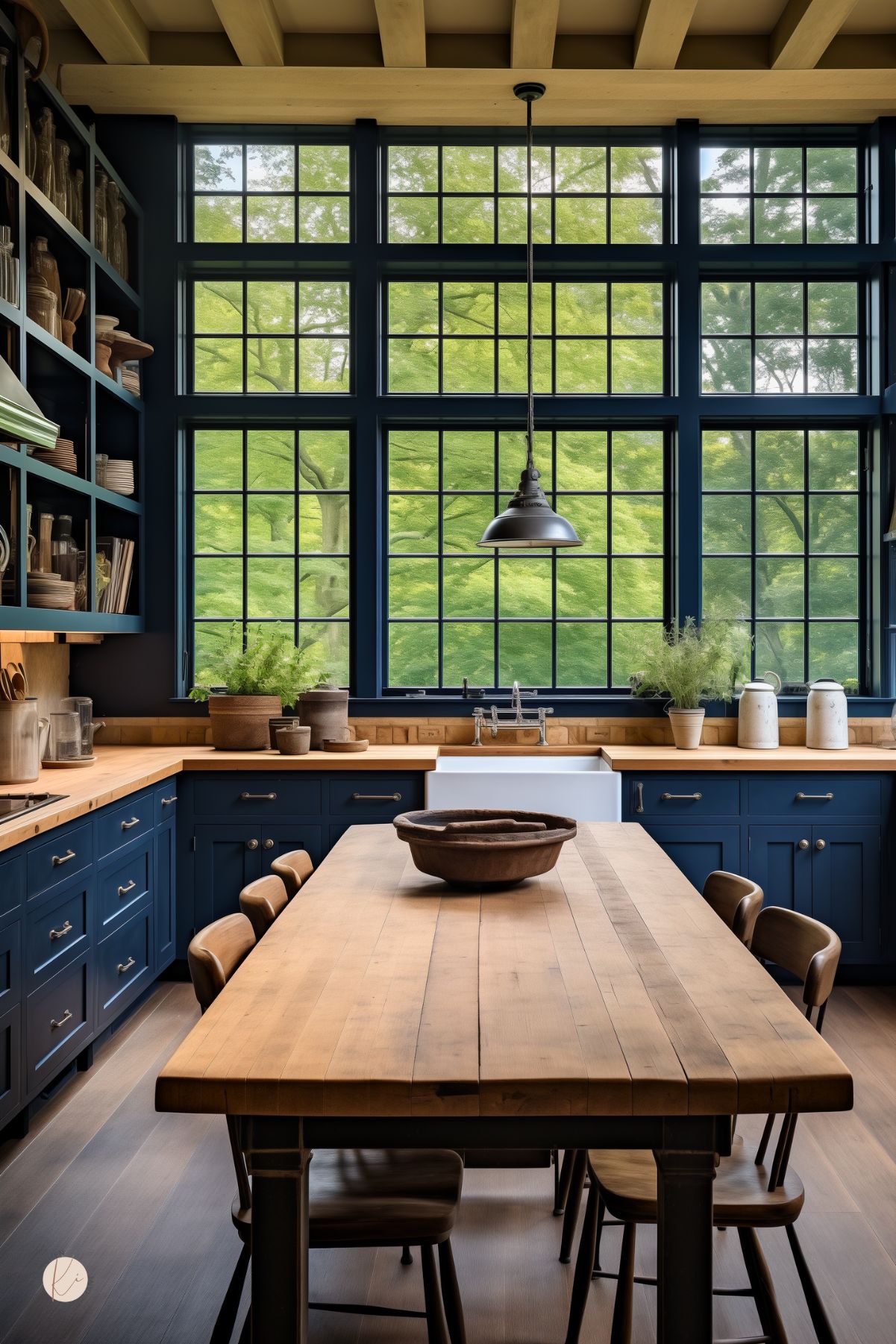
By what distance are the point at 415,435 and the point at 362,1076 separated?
4.47 m

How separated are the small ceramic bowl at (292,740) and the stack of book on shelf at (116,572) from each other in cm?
99

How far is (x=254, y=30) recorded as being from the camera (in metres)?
4.69

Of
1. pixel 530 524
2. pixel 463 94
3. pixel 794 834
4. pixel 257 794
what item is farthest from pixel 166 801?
pixel 463 94

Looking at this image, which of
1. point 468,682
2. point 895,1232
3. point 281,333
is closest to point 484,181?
point 281,333

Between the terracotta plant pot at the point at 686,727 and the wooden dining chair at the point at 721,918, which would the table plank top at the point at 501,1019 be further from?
the terracotta plant pot at the point at 686,727

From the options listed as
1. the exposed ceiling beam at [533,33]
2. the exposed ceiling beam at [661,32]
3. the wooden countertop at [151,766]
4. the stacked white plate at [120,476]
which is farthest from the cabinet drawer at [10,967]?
the exposed ceiling beam at [661,32]

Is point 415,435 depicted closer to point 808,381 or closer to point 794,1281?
point 808,381

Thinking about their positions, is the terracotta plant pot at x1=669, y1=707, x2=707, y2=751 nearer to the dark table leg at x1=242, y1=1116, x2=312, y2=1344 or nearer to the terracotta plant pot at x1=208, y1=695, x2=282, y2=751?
the terracotta plant pot at x1=208, y1=695, x2=282, y2=751

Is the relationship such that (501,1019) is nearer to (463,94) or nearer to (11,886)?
(11,886)

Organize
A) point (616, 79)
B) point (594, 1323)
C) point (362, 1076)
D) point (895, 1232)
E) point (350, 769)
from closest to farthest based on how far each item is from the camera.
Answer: point (362, 1076), point (594, 1323), point (895, 1232), point (350, 769), point (616, 79)

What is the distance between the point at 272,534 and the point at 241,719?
1066 mm

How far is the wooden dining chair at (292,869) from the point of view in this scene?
9.57ft

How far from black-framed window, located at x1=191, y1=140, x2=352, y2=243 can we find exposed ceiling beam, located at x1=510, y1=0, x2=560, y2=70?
1.05 m

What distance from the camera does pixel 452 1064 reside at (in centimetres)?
148
